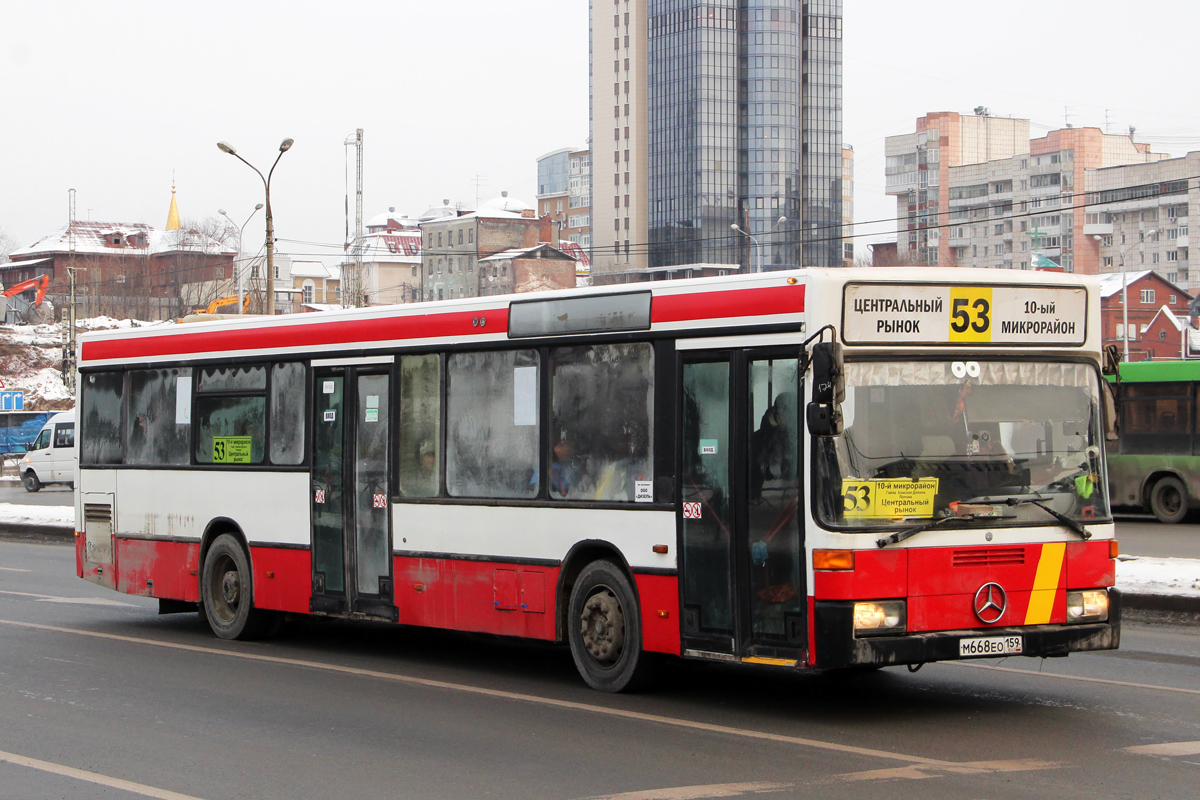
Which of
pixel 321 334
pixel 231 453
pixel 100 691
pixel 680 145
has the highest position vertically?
pixel 680 145

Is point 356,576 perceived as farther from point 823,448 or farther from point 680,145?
point 680,145

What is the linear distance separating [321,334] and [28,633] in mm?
4075

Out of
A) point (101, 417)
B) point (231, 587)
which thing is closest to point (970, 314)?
point (231, 587)

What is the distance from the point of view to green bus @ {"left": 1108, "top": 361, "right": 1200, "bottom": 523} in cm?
2508

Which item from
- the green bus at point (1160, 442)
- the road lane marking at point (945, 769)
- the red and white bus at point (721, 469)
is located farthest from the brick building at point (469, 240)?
the road lane marking at point (945, 769)

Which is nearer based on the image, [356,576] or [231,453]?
[356,576]

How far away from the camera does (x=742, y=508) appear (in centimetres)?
864

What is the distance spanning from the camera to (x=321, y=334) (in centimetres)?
1210

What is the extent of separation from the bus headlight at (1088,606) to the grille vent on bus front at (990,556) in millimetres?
450

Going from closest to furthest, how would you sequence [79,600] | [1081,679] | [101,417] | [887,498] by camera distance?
[887,498] < [1081,679] < [101,417] < [79,600]

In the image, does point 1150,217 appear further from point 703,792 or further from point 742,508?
point 703,792

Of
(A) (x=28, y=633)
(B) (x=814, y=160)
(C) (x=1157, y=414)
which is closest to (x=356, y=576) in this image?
(A) (x=28, y=633)

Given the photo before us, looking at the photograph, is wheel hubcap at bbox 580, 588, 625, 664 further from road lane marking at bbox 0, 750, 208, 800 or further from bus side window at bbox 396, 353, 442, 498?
road lane marking at bbox 0, 750, 208, 800

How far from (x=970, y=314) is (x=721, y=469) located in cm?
177
